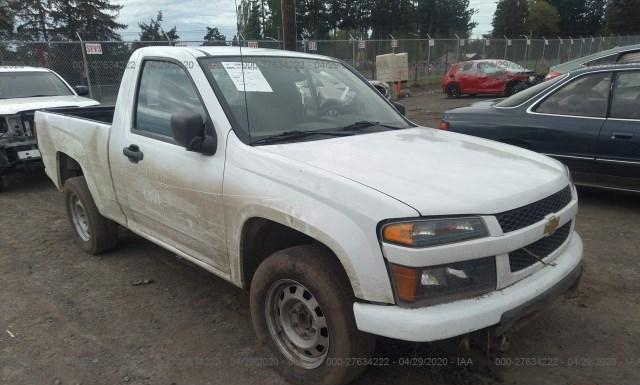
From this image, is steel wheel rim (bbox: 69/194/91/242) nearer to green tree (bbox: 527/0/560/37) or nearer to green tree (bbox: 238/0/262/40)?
green tree (bbox: 238/0/262/40)

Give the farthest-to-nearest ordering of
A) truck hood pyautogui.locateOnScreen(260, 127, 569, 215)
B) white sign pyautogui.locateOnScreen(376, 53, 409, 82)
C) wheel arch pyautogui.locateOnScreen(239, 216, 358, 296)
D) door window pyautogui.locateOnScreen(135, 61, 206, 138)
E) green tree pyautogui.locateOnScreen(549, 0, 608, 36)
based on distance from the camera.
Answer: green tree pyautogui.locateOnScreen(549, 0, 608, 36)
white sign pyautogui.locateOnScreen(376, 53, 409, 82)
door window pyautogui.locateOnScreen(135, 61, 206, 138)
wheel arch pyautogui.locateOnScreen(239, 216, 358, 296)
truck hood pyautogui.locateOnScreen(260, 127, 569, 215)

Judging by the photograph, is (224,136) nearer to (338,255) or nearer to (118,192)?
(338,255)

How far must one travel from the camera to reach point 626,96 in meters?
5.18

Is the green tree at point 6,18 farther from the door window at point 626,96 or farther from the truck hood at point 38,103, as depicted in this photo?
the door window at point 626,96

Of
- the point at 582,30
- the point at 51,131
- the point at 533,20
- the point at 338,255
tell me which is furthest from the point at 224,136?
the point at 582,30

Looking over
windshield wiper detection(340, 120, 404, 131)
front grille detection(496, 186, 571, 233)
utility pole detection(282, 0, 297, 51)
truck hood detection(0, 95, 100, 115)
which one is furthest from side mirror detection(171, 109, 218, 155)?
utility pole detection(282, 0, 297, 51)

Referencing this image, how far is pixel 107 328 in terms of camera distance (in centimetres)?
342

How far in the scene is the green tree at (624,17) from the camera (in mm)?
62531

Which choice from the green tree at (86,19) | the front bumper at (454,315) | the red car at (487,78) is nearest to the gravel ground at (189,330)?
the front bumper at (454,315)

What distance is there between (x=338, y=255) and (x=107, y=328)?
6.79 ft

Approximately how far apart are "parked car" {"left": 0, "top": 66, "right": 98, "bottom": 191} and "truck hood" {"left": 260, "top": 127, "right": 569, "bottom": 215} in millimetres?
5810

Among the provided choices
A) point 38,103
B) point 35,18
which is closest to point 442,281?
point 38,103

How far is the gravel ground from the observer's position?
283 cm

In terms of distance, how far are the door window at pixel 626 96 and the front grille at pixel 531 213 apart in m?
3.14
